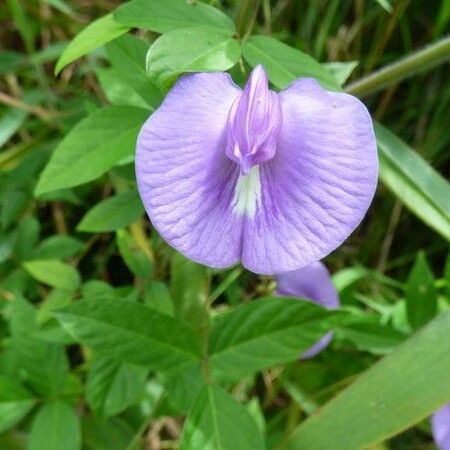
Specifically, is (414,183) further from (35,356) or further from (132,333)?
(35,356)

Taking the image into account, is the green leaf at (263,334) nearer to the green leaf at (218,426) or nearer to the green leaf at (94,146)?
the green leaf at (218,426)

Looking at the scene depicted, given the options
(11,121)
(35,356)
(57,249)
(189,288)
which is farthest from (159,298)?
(11,121)

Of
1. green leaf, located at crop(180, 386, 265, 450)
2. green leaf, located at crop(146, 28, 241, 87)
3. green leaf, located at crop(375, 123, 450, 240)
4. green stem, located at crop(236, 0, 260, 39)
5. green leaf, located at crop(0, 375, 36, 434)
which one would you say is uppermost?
green leaf, located at crop(146, 28, 241, 87)

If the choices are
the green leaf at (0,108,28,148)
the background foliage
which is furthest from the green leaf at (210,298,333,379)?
the green leaf at (0,108,28,148)

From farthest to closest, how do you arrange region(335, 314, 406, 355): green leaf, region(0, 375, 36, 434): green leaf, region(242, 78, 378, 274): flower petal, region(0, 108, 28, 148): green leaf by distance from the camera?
region(0, 108, 28, 148): green leaf, region(335, 314, 406, 355): green leaf, region(0, 375, 36, 434): green leaf, region(242, 78, 378, 274): flower petal

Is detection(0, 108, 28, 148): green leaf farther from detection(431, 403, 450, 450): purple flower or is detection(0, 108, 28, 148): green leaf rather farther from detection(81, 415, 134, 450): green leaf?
detection(431, 403, 450, 450): purple flower
